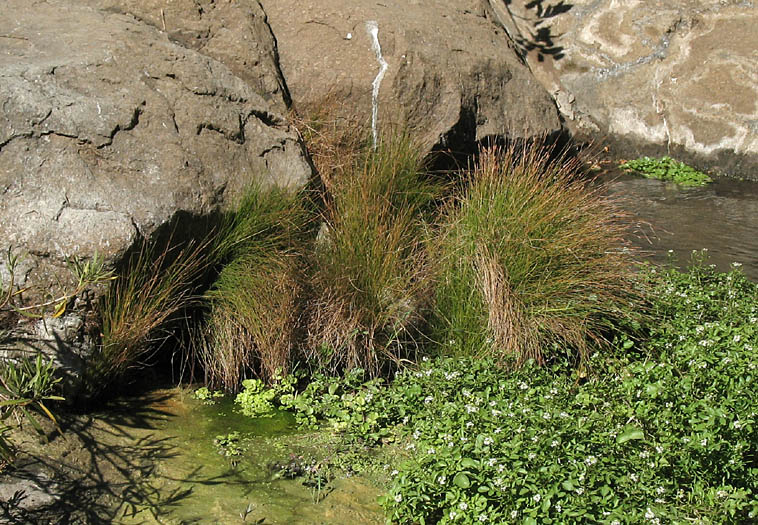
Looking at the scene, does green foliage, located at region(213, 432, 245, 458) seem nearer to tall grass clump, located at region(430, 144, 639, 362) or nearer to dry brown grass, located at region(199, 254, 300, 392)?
dry brown grass, located at region(199, 254, 300, 392)

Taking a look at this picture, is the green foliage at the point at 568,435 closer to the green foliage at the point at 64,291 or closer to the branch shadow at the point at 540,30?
the green foliage at the point at 64,291

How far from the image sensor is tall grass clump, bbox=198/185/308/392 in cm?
447

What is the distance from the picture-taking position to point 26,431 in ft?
12.0

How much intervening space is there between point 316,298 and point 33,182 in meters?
1.62

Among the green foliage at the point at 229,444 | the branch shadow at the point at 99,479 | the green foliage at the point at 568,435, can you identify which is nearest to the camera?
the green foliage at the point at 568,435

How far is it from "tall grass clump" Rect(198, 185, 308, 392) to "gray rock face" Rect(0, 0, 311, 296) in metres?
0.22

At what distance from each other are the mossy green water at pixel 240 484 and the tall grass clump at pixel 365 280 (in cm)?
64

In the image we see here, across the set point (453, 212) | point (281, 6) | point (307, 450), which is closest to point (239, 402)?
point (307, 450)

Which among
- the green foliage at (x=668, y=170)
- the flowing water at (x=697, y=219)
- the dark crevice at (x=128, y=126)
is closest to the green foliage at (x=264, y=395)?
the dark crevice at (x=128, y=126)

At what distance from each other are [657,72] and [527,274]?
7178 mm

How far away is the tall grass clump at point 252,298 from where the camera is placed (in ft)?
14.7

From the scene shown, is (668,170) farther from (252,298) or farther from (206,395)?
(206,395)

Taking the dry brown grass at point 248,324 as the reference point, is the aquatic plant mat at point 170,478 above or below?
below

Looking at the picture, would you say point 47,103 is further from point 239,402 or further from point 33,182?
point 239,402
